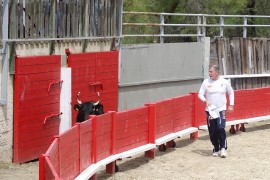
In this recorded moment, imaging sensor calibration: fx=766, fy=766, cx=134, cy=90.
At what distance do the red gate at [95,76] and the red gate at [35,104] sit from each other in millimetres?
788

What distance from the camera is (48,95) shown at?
1488 cm

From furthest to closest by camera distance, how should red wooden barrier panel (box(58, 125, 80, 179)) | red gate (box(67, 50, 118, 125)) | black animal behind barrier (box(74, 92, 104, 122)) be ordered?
red gate (box(67, 50, 118, 125)) → black animal behind barrier (box(74, 92, 104, 122)) → red wooden barrier panel (box(58, 125, 80, 179))

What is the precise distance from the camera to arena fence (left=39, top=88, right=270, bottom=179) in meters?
10.5

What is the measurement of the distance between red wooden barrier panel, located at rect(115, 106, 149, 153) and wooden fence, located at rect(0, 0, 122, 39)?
2348 mm

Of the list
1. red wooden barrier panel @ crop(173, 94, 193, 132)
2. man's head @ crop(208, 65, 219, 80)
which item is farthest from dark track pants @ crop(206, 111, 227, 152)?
red wooden barrier panel @ crop(173, 94, 193, 132)

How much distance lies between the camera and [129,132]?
1441 cm

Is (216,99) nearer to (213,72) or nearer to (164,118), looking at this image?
(213,72)

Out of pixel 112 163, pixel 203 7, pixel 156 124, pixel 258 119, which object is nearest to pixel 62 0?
pixel 156 124

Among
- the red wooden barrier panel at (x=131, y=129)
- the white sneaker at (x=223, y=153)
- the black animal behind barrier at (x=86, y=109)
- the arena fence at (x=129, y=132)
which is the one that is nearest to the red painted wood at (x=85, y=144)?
the arena fence at (x=129, y=132)

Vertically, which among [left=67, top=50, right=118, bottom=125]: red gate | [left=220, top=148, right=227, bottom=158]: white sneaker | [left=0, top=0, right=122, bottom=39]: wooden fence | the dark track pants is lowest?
[left=220, top=148, right=227, bottom=158]: white sneaker

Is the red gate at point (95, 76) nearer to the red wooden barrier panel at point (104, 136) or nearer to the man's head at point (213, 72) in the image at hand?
the red wooden barrier panel at point (104, 136)

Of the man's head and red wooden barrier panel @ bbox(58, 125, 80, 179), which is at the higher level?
the man's head

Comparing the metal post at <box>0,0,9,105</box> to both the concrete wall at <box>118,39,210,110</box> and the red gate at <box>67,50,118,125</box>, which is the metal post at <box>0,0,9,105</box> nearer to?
the red gate at <box>67,50,118,125</box>

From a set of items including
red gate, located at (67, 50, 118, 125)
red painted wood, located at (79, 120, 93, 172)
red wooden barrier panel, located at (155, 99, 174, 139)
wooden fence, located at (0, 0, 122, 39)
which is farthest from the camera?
red gate, located at (67, 50, 118, 125)
